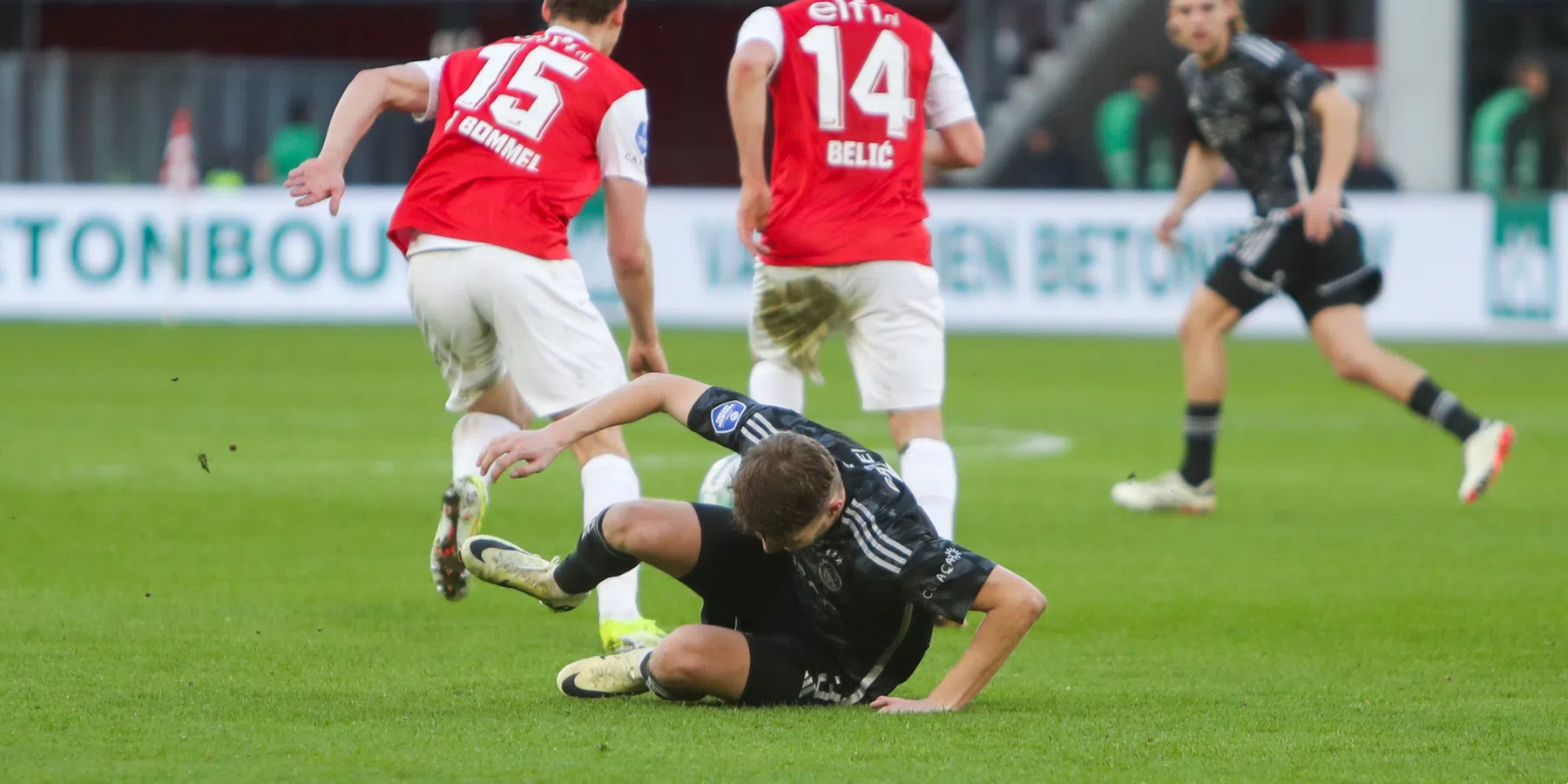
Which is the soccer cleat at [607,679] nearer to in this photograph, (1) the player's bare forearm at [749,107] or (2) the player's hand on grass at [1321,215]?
(1) the player's bare forearm at [749,107]

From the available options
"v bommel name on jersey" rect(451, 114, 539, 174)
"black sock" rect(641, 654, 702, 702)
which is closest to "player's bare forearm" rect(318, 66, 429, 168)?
"v bommel name on jersey" rect(451, 114, 539, 174)

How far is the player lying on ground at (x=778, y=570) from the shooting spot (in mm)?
4852

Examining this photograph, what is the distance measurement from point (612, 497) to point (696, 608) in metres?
0.95

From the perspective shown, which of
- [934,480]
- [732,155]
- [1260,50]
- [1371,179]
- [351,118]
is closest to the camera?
[351,118]

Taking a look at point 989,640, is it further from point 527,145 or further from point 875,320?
point 875,320

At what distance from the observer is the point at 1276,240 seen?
360 inches

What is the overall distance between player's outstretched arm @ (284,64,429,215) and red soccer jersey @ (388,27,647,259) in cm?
8

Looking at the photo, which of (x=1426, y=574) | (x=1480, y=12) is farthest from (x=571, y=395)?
(x=1480, y=12)

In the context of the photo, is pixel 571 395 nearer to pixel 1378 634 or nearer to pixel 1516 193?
pixel 1378 634

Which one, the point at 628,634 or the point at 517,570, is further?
the point at 628,634

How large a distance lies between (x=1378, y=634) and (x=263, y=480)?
17.3 ft

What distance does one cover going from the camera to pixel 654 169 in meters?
32.2

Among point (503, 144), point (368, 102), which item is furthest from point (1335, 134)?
point (368, 102)

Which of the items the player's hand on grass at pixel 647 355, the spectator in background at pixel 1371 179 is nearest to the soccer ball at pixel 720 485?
the player's hand on grass at pixel 647 355
